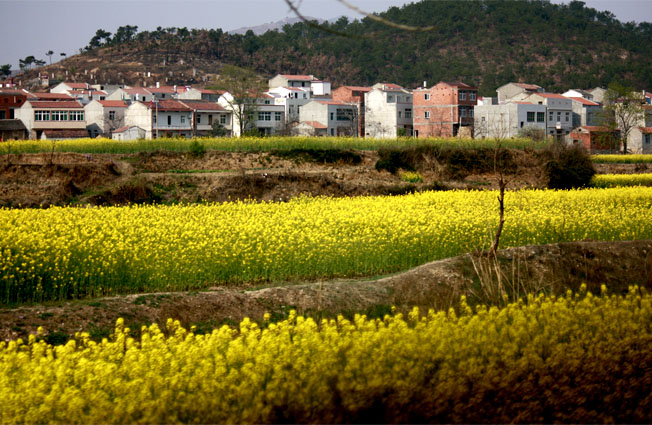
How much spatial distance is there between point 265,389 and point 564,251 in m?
11.7

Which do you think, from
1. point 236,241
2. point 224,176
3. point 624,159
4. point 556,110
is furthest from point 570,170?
point 556,110

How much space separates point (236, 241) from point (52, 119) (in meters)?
69.7

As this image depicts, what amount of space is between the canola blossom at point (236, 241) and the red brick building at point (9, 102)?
7145cm

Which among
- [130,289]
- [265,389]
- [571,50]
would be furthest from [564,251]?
[571,50]

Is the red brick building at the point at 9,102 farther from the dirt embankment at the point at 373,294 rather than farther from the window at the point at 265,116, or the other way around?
the dirt embankment at the point at 373,294

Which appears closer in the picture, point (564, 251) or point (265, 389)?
point (265, 389)

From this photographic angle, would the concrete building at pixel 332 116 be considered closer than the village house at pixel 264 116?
No

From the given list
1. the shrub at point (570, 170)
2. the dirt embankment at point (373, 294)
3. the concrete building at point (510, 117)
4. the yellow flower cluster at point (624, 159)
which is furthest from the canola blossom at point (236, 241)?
the concrete building at point (510, 117)

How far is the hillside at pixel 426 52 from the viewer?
129 meters

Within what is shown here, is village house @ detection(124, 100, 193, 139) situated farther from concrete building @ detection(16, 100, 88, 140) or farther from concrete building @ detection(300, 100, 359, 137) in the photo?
concrete building @ detection(300, 100, 359, 137)

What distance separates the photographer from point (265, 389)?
758 cm

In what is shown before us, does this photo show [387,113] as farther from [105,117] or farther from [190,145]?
[190,145]

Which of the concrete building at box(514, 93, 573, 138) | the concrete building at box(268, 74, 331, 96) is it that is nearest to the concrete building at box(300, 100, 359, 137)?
the concrete building at box(268, 74, 331, 96)

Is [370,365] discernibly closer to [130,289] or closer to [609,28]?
[130,289]
